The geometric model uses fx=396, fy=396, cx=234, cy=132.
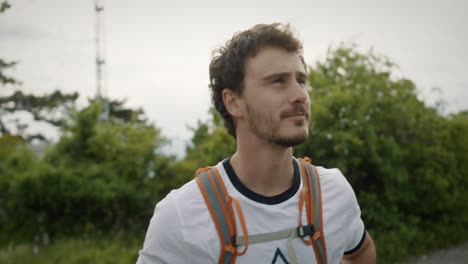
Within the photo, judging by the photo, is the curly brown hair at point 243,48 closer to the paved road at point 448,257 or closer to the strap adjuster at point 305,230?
the strap adjuster at point 305,230

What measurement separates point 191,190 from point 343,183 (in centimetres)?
96

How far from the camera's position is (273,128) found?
214cm

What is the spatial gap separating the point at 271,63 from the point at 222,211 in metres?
0.85

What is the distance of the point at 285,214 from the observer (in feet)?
7.01

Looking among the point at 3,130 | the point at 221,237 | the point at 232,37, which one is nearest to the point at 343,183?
the point at 221,237

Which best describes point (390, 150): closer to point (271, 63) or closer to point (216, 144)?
point (216, 144)

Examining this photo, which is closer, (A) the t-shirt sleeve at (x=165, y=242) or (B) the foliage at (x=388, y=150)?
(A) the t-shirt sleeve at (x=165, y=242)

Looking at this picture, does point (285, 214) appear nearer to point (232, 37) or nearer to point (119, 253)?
point (232, 37)

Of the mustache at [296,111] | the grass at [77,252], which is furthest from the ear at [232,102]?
the grass at [77,252]

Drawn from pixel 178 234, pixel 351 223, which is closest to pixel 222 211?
pixel 178 234

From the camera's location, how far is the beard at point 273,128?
83.8 inches

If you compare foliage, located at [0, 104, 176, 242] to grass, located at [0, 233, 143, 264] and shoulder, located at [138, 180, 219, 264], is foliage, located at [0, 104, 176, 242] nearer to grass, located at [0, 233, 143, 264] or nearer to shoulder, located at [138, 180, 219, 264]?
grass, located at [0, 233, 143, 264]

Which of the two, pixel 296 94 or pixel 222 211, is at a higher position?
pixel 296 94

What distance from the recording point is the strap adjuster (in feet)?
6.89
